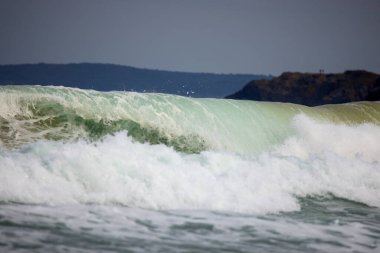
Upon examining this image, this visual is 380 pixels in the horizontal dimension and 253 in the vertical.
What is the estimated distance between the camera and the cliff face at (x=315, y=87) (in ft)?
165

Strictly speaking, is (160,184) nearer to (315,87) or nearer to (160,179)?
(160,179)

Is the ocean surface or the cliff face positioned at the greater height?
the cliff face

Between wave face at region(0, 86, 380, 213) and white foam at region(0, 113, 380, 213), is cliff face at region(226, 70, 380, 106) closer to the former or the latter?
wave face at region(0, 86, 380, 213)

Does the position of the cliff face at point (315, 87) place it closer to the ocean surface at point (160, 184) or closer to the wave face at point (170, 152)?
the wave face at point (170, 152)

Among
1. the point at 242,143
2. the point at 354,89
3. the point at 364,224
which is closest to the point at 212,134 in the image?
the point at 242,143

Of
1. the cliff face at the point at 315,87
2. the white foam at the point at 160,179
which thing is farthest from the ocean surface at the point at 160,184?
the cliff face at the point at 315,87

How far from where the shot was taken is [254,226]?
23.9 feet

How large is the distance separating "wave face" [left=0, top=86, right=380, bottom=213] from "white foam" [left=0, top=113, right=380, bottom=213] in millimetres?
19

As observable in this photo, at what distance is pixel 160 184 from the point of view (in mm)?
8477

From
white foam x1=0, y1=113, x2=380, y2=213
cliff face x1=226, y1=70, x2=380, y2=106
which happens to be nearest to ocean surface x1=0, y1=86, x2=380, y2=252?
white foam x1=0, y1=113, x2=380, y2=213

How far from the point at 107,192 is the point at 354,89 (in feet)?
150

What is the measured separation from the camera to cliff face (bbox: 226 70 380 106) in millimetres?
50406

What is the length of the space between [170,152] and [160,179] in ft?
4.01

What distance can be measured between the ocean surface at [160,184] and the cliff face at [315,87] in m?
35.5
